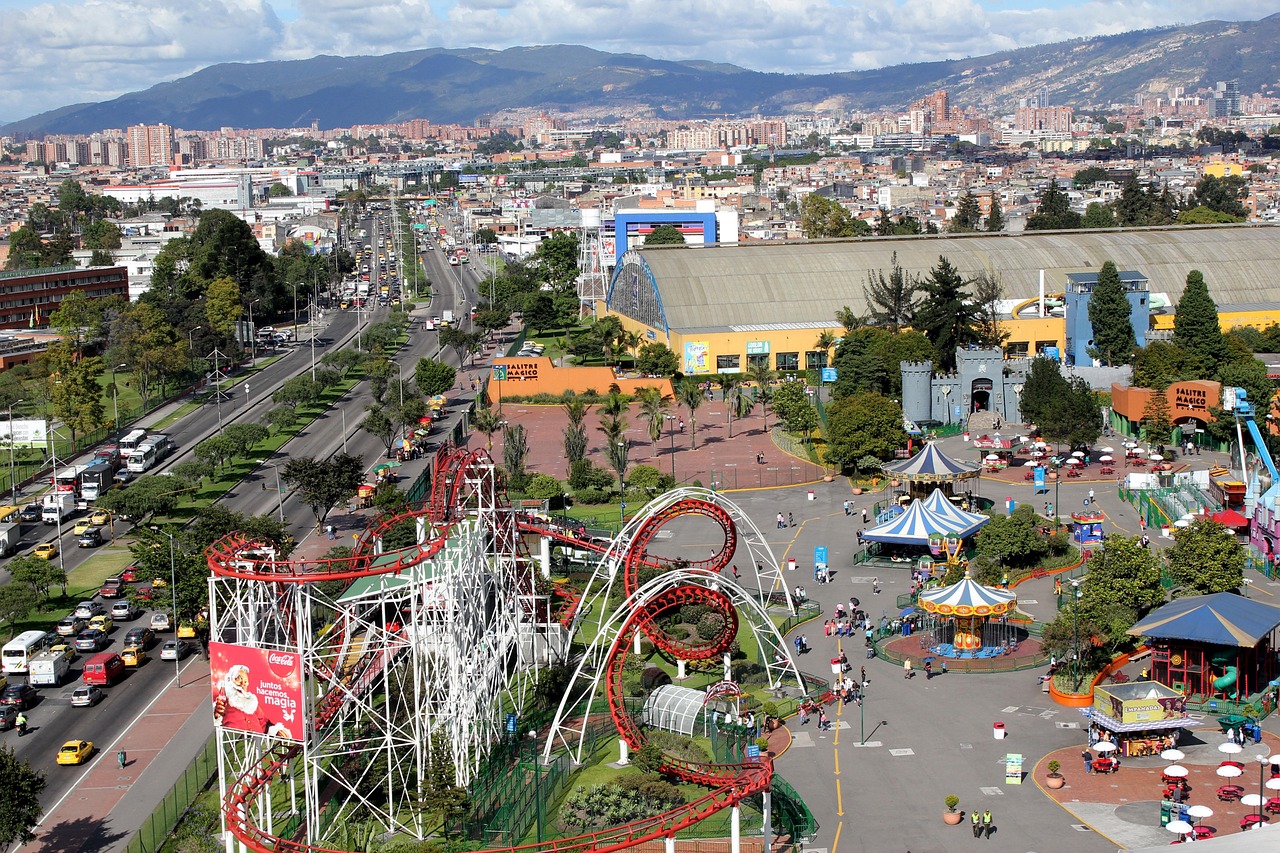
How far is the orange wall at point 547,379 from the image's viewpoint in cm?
9962

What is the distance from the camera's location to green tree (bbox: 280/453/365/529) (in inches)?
2670

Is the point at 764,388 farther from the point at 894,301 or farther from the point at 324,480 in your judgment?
the point at 324,480

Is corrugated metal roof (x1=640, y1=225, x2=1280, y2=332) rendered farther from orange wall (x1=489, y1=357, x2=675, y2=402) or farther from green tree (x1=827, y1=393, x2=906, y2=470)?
green tree (x1=827, y1=393, x2=906, y2=470)

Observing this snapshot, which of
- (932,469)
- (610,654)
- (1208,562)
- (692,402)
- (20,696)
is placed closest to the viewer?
(610,654)

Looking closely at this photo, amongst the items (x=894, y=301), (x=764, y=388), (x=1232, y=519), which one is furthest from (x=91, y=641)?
(x=894, y=301)

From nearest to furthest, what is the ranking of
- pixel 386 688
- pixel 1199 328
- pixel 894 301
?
pixel 386 688 < pixel 1199 328 < pixel 894 301

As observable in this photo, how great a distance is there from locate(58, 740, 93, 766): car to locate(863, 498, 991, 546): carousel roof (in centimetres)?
3089

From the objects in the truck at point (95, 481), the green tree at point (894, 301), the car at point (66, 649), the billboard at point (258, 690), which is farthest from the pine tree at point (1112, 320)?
the billboard at point (258, 690)

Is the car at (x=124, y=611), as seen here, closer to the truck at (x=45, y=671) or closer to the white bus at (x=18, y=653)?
the white bus at (x=18, y=653)

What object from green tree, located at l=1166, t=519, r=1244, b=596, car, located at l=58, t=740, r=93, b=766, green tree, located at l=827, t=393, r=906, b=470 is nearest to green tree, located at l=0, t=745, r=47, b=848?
car, located at l=58, t=740, r=93, b=766

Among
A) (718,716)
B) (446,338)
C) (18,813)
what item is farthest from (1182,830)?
(446,338)

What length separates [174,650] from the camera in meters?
52.7

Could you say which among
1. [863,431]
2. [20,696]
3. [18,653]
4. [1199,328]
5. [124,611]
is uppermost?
[1199,328]

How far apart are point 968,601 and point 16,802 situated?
1155 inches
